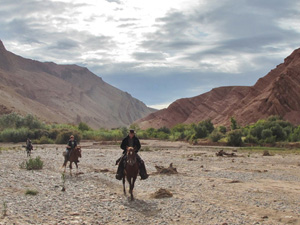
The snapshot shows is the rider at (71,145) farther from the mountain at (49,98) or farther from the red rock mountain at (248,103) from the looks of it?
the mountain at (49,98)

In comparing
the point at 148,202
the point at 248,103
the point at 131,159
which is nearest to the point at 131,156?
the point at 131,159

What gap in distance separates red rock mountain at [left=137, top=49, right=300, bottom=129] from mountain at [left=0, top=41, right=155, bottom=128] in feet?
110

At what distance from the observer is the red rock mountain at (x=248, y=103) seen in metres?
83.7

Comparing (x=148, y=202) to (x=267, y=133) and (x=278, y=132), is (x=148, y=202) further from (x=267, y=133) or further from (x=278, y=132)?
(x=278, y=132)

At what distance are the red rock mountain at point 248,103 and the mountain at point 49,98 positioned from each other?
33479mm

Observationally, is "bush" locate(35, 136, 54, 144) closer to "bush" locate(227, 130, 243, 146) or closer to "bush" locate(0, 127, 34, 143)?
"bush" locate(0, 127, 34, 143)

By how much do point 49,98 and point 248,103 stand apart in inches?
3470

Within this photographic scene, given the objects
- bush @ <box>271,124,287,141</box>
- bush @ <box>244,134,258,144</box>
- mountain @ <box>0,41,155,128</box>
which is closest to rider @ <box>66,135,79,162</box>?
bush @ <box>244,134,258,144</box>

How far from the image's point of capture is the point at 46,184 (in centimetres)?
1396

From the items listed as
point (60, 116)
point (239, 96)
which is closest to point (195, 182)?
point (239, 96)

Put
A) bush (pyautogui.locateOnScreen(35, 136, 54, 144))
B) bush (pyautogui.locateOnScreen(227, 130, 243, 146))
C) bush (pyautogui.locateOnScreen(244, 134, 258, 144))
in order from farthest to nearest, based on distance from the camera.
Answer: bush (pyautogui.locateOnScreen(35, 136, 54, 144))
bush (pyautogui.locateOnScreen(244, 134, 258, 144))
bush (pyautogui.locateOnScreen(227, 130, 243, 146))

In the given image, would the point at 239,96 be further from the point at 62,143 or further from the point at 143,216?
the point at 143,216

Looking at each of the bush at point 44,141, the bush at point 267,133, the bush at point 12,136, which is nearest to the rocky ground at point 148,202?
the bush at point 267,133

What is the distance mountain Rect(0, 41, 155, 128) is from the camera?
125 m
